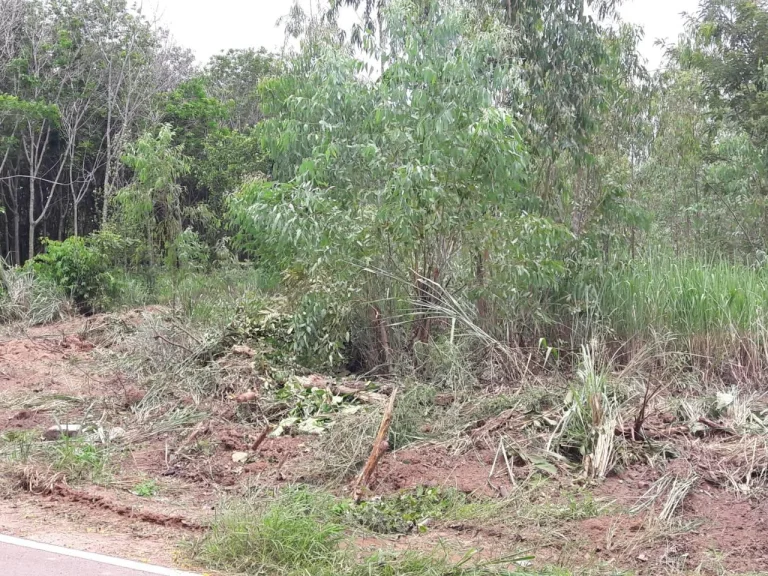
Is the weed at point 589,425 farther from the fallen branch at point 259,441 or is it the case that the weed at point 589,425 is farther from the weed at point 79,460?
the weed at point 79,460

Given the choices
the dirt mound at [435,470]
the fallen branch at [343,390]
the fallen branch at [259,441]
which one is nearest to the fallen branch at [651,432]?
the dirt mound at [435,470]

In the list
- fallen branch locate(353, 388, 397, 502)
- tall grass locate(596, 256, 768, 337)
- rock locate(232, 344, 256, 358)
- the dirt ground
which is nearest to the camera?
the dirt ground

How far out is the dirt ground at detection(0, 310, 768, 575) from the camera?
458 cm

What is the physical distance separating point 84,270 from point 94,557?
1257 centimetres

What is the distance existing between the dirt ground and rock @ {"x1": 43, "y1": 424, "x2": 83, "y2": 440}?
0.20m

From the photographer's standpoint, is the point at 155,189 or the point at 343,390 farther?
the point at 155,189

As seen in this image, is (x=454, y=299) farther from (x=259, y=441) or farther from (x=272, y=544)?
(x=272, y=544)

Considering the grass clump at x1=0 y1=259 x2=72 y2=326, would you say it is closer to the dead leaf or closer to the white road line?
the dead leaf

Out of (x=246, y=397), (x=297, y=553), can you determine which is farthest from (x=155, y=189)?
(x=297, y=553)

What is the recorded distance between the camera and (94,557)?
443 centimetres

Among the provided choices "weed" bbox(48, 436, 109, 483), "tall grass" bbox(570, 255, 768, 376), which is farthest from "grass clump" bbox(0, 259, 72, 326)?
"tall grass" bbox(570, 255, 768, 376)

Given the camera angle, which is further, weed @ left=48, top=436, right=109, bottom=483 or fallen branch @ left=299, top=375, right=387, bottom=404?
fallen branch @ left=299, top=375, right=387, bottom=404

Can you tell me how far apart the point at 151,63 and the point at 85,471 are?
64.2 feet

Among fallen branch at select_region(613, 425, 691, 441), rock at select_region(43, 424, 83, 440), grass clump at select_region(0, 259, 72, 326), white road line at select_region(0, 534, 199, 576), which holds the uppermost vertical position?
grass clump at select_region(0, 259, 72, 326)
